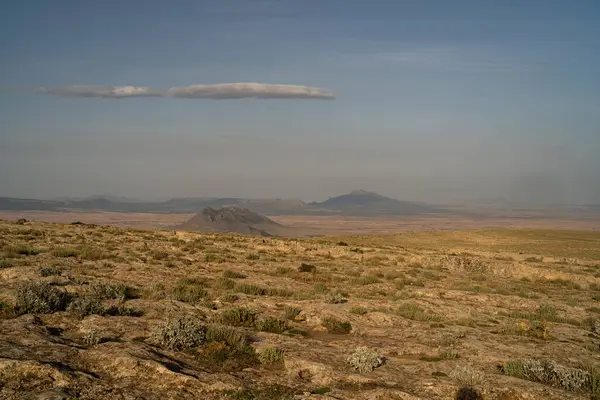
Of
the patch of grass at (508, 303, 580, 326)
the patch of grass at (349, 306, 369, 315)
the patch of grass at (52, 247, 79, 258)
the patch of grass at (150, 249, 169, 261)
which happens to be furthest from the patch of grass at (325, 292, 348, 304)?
the patch of grass at (52, 247, 79, 258)

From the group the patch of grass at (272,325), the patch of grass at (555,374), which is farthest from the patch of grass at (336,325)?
the patch of grass at (555,374)

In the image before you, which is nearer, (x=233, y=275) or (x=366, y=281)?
(x=233, y=275)

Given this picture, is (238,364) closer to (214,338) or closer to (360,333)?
(214,338)

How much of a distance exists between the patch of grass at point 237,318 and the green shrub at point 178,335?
108 inches

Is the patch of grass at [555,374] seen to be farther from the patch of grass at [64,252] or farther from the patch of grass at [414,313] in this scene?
the patch of grass at [64,252]

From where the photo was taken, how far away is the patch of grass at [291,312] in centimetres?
1574

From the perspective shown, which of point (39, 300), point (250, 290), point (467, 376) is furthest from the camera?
point (250, 290)

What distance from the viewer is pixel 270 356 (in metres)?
10.5

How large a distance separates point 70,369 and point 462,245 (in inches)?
2524

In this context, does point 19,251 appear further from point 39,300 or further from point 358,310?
point 358,310

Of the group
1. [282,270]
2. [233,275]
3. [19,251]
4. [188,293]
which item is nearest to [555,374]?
[188,293]

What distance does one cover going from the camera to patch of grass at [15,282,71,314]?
12070 millimetres

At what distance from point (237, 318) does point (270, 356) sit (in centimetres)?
389

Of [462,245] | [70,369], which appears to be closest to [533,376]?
[70,369]
